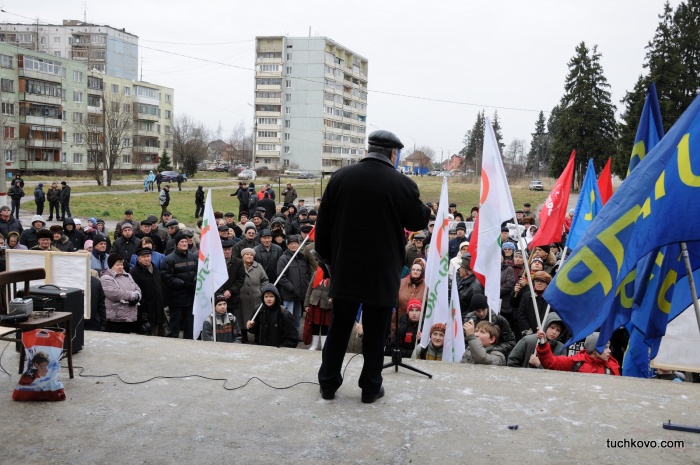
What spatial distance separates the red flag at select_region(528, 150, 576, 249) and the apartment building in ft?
181

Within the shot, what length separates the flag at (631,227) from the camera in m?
4.20

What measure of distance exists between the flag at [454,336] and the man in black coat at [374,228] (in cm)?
234

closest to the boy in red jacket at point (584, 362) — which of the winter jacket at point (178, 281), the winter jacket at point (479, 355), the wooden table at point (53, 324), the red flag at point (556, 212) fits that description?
the winter jacket at point (479, 355)

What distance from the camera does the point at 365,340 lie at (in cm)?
486

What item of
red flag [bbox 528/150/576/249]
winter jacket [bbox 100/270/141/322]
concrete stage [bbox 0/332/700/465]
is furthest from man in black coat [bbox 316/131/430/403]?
red flag [bbox 528/150/576/249]

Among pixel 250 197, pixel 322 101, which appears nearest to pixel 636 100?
pixel 250 197

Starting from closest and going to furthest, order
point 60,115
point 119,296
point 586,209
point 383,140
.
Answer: point 383,140, point 119,296, point 586,209, point 60,115

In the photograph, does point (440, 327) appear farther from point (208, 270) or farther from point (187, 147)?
point (187, 147)

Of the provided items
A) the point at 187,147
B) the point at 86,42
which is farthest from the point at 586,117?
the point at 86,42

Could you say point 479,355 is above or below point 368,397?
below

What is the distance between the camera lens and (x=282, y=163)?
11188 centimetres

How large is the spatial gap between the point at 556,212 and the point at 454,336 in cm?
476

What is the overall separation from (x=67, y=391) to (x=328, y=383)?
6.45 feet

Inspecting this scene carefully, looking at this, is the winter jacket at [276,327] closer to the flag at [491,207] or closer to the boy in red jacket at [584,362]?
the flag at [491,207]
